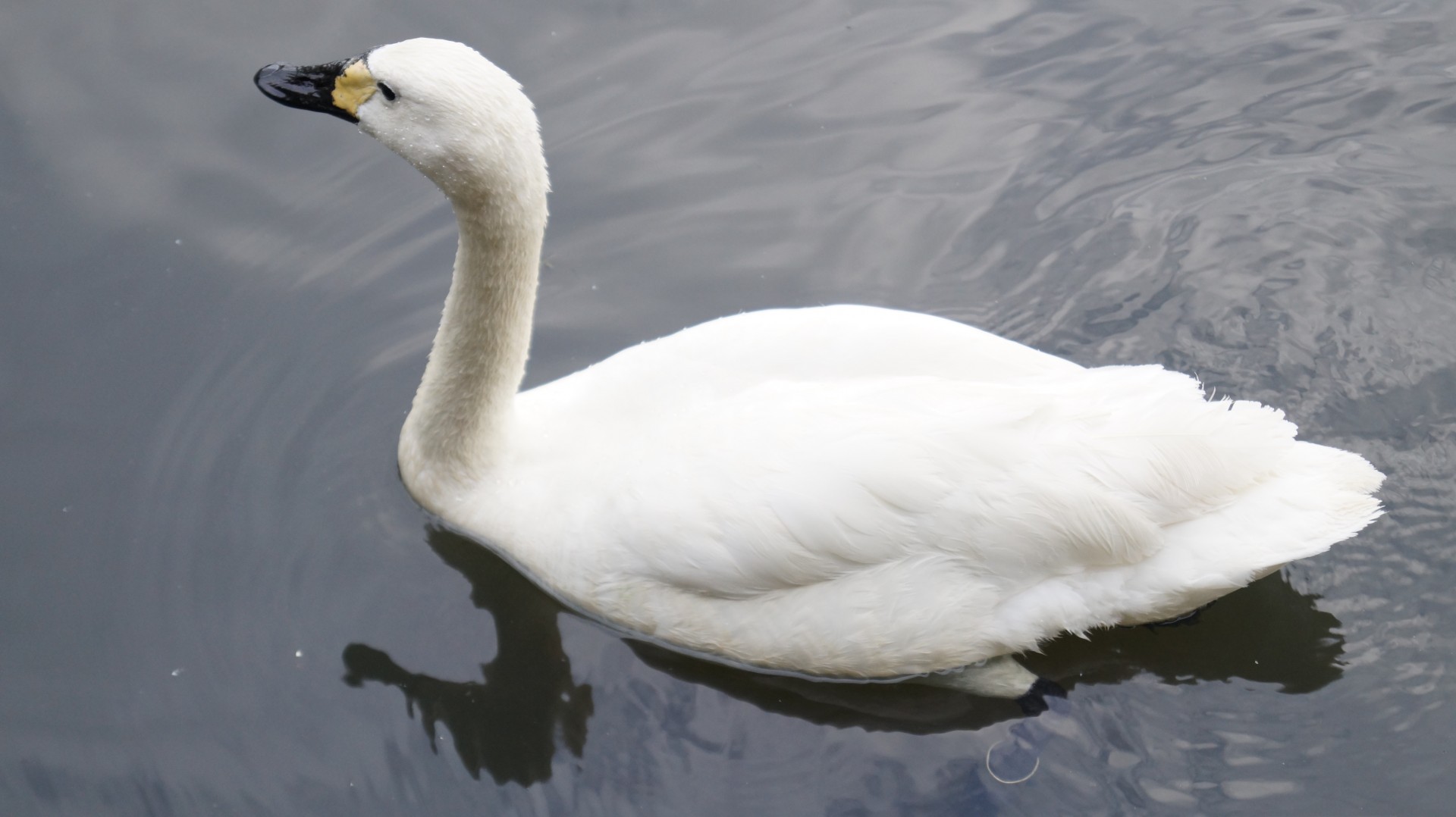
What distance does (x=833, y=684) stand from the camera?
17.9 feet

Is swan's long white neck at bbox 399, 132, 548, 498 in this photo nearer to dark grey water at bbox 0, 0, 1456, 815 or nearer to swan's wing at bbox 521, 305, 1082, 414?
swan's wing at bbox 521, 305, 1082, 414

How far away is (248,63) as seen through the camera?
8023 mm

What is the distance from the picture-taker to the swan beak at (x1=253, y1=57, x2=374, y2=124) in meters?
4.96

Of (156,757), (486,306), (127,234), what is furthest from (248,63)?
(156,757)

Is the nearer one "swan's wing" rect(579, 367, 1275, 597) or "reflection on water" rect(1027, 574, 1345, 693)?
"swan's wing" rect(579, 367, 1275, 597)

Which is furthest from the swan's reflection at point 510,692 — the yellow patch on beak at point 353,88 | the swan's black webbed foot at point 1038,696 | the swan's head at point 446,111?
the yellow patch on beak at point 353,88

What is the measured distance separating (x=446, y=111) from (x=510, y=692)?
2.34 meters

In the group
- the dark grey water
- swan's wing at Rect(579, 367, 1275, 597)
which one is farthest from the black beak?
the dark grey water

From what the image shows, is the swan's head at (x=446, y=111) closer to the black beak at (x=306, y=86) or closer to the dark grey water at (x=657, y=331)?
the black beak at (x=306, y=86)

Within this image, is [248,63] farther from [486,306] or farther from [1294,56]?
[1294,56]

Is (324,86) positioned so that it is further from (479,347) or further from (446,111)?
(479,347)

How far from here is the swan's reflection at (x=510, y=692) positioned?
536 centimetres

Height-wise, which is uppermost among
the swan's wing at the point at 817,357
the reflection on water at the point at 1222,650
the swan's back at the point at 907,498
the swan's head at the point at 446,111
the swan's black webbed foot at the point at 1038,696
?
the swan's head at the point at 446,111

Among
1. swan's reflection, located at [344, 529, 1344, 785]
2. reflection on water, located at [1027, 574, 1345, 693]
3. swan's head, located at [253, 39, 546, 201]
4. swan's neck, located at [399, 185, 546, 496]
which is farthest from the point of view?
reflection on water, located at [1027, 574, 1345, 693]
